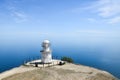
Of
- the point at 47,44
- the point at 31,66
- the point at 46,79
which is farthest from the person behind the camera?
the point at 47,44

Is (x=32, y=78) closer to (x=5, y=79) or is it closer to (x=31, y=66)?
(x=5, y=79)

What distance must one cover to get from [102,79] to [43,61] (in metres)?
17.4

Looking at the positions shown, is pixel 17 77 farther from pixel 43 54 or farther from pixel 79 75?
pixel 43 54

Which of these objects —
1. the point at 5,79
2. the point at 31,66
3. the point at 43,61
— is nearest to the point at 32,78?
the point at 5,79

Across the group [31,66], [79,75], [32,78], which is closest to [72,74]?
[79,75]

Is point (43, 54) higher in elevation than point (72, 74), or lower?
higher

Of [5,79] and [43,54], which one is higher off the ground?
[43,54]

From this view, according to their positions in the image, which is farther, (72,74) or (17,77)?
(72,74)

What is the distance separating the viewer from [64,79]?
37.6 metres

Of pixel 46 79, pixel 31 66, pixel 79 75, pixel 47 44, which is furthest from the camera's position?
pixel 47 44

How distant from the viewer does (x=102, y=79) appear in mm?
40594

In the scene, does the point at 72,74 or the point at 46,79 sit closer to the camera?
the point at 46,79

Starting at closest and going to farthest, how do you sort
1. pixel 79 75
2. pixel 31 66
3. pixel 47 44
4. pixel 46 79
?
pixel 46 79
pixel 79 75
pixel 31 66
pixel 47 44

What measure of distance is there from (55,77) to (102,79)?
9.46 meters
